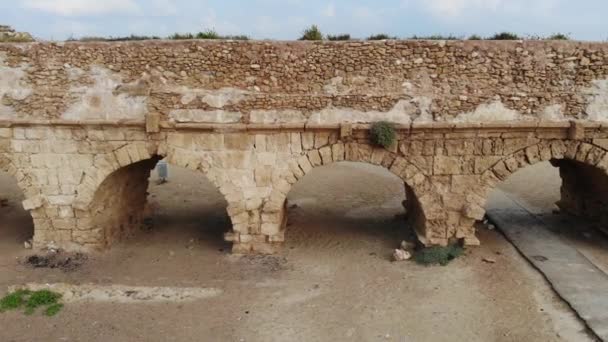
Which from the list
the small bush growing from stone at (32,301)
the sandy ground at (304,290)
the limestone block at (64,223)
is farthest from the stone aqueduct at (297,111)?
the small bush growing from stone at (32,301)

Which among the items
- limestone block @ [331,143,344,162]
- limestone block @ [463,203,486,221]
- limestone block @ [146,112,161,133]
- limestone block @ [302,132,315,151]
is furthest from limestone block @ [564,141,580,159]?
limestone block @ [146,112,161,133]

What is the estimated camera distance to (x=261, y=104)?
8703mm

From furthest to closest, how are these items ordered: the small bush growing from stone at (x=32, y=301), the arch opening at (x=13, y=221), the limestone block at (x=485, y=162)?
the arch opening at (x=13, y=221) → the limestone block at (x=485, y=162) → the small bush growing from stone at (x=32, y=301)

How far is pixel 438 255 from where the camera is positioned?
890cm

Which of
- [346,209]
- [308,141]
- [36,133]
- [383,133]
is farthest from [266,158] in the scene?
[346,209]

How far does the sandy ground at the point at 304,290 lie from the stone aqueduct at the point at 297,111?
1.20 metres

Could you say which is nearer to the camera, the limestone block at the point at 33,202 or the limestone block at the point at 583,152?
the limestone block at the point at 583,152

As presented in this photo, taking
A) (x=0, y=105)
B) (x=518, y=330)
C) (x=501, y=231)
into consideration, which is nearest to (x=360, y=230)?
(x=501, y=231)

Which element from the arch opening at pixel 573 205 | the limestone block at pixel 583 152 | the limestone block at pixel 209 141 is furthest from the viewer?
the arch opening at pixel 573 205

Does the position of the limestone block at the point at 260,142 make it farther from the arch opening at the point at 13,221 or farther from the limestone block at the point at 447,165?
the arch opening at the point at 13,221

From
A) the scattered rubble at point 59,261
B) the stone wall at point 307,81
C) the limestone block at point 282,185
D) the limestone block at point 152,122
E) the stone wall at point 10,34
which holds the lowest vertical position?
the scattered rubble at point 59,261

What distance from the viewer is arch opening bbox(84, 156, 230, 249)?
9688 mm

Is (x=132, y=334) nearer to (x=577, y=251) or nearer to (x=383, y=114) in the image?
(x=383, y=114)

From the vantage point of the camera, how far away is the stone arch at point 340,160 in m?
8.80
